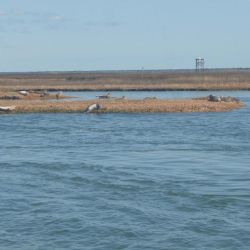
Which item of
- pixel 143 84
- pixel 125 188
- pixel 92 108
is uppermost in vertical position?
pixel 143 84

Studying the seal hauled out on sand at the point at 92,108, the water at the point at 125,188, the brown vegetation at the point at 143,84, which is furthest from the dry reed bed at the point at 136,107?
the brown vegetation at the point at 143,84

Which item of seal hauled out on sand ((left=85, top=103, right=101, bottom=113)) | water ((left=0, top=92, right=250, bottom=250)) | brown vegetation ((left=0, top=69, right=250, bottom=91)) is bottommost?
water ((left=0, top=92, right=250, bottom=250))

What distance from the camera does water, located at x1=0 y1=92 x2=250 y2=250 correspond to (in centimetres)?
1744

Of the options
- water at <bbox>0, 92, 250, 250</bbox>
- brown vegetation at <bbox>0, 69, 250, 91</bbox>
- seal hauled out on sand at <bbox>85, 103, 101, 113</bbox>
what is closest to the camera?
water at <bbox>0, 92, 250, 250</bbox>

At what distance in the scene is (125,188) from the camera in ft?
75.5

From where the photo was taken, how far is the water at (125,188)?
1744 cm

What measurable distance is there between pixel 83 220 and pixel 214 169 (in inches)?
374

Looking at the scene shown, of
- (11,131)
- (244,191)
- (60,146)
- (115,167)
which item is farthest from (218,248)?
(11,131)

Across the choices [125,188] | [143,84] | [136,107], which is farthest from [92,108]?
[143,84]

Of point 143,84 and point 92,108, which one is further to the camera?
point 143,84

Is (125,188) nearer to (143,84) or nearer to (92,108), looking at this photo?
(92,108)

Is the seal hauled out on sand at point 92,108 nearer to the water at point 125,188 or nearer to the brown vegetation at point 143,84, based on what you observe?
the water at point 125,188

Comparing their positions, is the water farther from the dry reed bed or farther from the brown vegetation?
the brown vegetation

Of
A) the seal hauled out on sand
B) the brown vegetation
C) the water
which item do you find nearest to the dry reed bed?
the seal hauled out on sand
